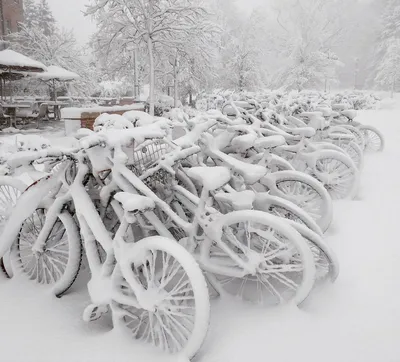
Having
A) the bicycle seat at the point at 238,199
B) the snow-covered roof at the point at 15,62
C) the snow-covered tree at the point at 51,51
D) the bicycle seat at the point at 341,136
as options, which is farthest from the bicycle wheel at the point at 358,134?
the snow-covered tree at the point at 51,51

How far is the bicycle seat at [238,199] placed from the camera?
7.27 ft

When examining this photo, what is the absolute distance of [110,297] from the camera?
1.93m

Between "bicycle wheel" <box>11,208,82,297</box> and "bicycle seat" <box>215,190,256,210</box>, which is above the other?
"bicycle seat" <box>215,190,256,210</box>

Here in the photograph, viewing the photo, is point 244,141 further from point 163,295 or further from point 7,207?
point 7,207

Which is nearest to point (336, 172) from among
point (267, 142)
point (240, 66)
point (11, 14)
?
point (267, 142)

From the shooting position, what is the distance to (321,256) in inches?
104

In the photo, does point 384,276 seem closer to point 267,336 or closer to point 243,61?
point 267,336

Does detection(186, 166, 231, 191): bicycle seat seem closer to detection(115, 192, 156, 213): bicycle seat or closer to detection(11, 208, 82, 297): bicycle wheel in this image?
detection(115, 192, 156, 213): bicycle seat

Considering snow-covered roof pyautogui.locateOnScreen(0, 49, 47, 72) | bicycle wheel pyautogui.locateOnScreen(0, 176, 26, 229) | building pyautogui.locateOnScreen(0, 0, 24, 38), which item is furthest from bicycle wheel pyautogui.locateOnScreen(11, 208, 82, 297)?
building pyautogui.locateOnScreen(0, 0, 24, 38)

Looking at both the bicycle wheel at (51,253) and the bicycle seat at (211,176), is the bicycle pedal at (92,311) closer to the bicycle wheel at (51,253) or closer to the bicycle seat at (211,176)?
the bicycle wheel at (51,253)

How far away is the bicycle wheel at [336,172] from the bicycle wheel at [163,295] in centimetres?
238

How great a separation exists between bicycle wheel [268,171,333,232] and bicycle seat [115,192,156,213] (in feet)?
4.54

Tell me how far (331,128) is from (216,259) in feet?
13.6

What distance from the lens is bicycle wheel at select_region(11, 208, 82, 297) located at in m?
2.28
